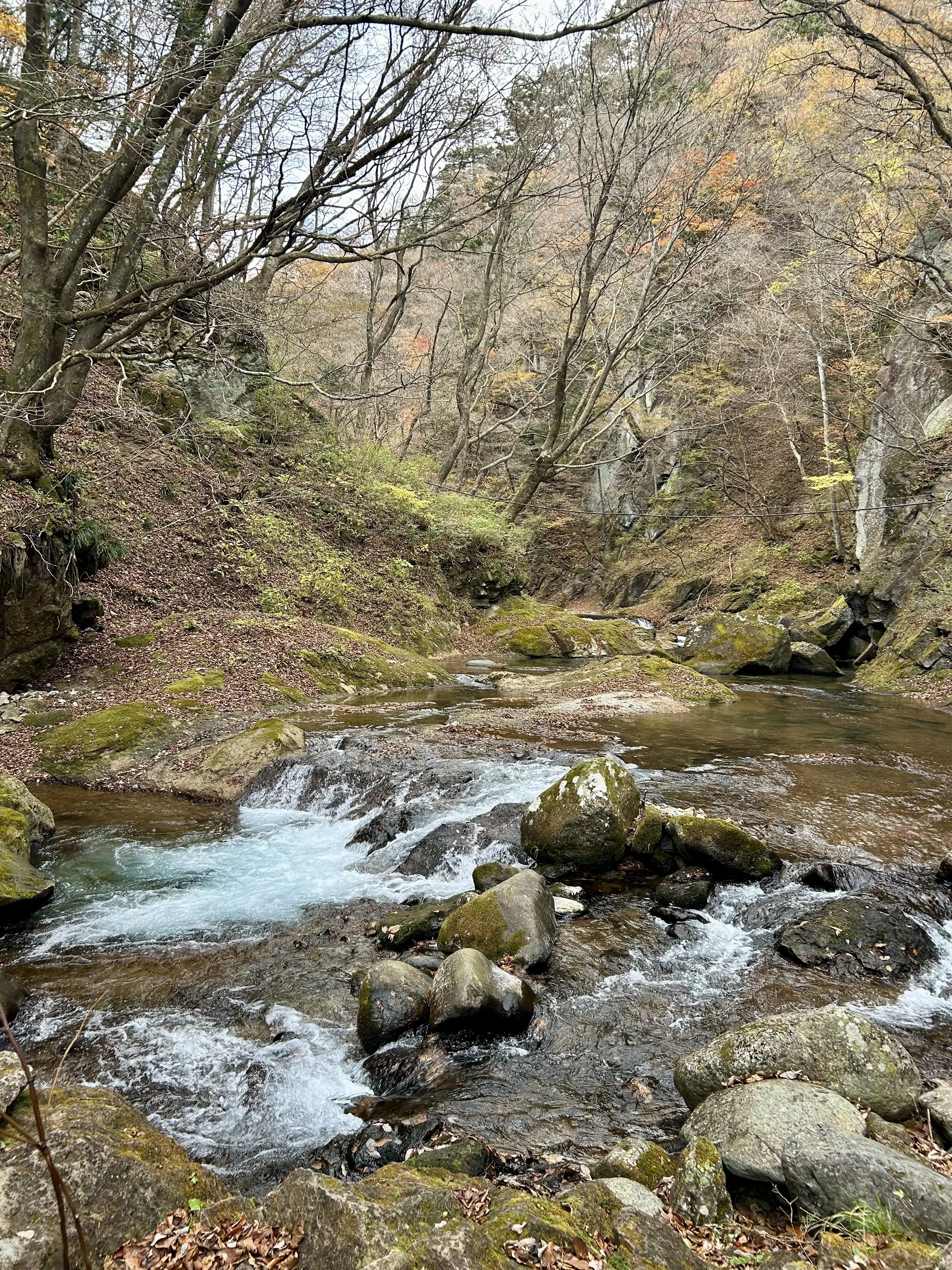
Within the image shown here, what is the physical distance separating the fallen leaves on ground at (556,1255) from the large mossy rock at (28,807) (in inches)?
237

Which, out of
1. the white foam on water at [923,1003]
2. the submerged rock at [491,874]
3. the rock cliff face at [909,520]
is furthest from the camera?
the rock cliff face at [909,520]

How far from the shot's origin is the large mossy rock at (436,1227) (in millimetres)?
2020

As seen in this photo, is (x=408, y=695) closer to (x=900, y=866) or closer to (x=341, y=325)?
(x=900, y=866)

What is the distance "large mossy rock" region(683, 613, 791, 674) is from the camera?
18016 millimetres

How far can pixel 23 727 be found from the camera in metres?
8.82

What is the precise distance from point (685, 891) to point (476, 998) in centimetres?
244

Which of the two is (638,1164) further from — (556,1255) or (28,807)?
(28,807)

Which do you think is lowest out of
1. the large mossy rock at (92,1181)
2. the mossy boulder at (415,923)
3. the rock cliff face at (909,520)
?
the mossy boulder at (415,923)

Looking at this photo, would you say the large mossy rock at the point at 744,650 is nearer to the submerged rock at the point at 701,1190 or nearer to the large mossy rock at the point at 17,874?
the large mossy rock at the point at 17,874

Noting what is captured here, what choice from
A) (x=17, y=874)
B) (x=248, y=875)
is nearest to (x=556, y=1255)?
(x=248, y=875)

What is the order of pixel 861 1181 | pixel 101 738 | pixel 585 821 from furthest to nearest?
pixel 101 738, pixel 585 821, pixel 861 1181

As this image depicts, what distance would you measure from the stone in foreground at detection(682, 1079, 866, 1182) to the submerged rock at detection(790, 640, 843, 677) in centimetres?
1658

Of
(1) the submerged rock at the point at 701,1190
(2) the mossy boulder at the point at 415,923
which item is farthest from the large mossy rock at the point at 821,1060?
(2) the mossy boulder at the point at 415,923

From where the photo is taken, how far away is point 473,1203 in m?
2.58
